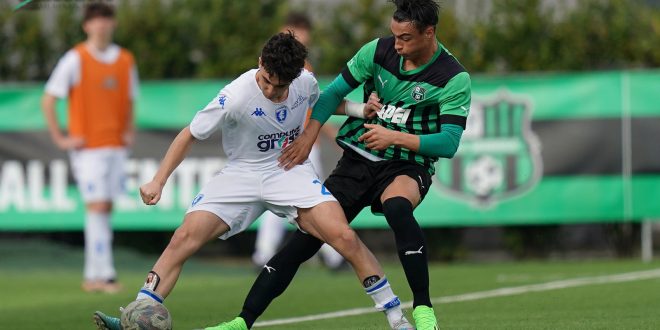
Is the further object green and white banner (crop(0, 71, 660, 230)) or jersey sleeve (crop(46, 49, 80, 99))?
green and white banner (crop(0, 71, 660, 230))

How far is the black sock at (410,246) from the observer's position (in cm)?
770

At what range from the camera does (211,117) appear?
300 inches

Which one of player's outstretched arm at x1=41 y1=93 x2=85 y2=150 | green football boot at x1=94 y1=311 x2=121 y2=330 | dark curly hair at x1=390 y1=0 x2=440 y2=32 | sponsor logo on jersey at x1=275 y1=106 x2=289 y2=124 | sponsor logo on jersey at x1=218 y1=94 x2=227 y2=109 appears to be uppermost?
dark curly hair at x1=390 y1=0 x2=440 y2=32

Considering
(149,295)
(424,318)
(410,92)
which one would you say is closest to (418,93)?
(410,92)

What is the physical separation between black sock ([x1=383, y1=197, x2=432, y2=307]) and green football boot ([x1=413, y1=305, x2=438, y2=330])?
60mm

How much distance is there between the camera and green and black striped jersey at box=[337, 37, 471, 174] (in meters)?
7.84

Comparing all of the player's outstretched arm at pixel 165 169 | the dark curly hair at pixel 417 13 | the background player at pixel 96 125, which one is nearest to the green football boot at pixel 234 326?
the player's outstretched arm at pixel 165 169

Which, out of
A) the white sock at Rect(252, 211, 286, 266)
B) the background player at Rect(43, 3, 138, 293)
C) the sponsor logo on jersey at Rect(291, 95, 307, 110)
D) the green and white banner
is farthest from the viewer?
the green and white banner

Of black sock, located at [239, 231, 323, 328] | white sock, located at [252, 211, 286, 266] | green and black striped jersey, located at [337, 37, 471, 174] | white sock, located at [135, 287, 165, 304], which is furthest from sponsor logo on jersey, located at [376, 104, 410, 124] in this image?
white sock, located at [252, 211, 286, 266]

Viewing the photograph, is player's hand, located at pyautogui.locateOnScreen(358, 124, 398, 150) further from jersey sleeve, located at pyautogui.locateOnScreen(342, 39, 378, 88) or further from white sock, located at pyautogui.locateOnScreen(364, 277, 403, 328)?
white sock, located at pyautogui.locateOnScreen(364, 277, 403, 328)

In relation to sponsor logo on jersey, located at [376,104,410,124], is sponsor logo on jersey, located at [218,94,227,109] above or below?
above

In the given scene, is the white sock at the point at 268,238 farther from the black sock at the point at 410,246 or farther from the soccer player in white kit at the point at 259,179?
the black sock at the point at 410,246

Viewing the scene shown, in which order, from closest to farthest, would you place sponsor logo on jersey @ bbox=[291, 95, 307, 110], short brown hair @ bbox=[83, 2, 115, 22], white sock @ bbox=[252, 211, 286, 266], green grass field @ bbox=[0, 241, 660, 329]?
sponsor logo on jersey @ bbox=[291, 95, 307, 110] < green grass field @ bbox=[0, 241, 660, 329] < short brown hair @ bbox=[83, 2, 115, 22] < white sock @ bbox=[252, 211, 286, 266]

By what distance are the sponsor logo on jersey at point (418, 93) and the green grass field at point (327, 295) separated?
4.85 feet
